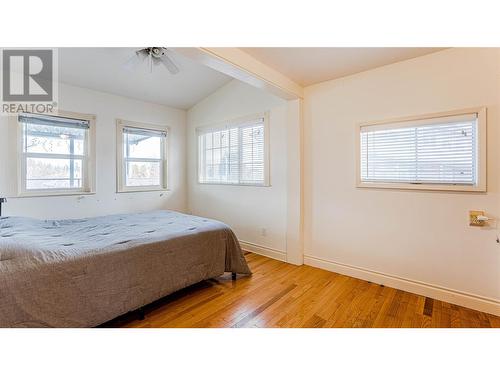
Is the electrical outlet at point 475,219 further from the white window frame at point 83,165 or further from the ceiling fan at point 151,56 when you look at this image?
the white window frame at point 83,165

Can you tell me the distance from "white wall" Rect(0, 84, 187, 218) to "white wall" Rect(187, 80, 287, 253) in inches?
10.7

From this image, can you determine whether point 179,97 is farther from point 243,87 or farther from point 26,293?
point 26,293

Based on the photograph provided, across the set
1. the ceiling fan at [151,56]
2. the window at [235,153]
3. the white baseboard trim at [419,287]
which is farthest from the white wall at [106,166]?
the white baseboard trim at [419,287]

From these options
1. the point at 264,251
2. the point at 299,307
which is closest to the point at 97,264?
the point at 299,307

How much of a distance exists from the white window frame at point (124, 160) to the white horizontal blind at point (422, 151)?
329cm

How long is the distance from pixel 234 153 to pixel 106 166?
1.98m

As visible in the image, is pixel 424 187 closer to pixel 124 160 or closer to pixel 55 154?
pixel 124 160

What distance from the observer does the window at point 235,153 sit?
3564 millimetres

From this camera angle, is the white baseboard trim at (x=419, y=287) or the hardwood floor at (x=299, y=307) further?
the white baseboard trim at (x=419, y=287)

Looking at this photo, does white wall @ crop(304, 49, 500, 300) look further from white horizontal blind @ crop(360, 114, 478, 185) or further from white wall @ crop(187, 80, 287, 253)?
white wall @ crop(187, 80, 287, 253)

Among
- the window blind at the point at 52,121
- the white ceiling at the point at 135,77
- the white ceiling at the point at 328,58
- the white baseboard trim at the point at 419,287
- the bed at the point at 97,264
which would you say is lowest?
the white baseboard trim at the point at 419,287

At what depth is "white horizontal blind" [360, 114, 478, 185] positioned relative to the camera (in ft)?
6.81
